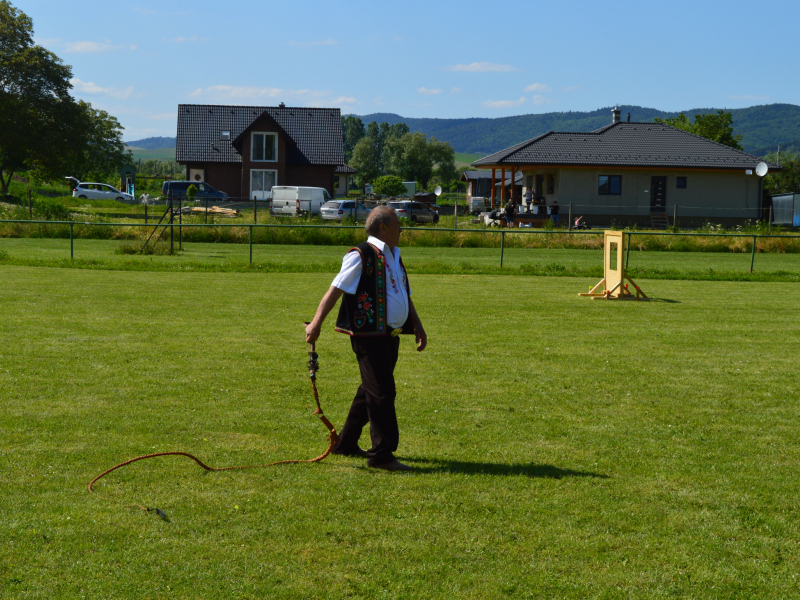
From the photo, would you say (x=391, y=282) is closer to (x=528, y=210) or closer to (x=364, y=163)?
(x=528, y=210)

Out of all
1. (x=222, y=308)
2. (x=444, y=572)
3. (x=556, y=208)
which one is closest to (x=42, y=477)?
(x=444, y=572)

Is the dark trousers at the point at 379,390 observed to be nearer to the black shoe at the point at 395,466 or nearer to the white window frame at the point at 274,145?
the black shoe at the point at 395,466

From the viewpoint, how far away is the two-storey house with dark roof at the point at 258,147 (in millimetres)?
58094

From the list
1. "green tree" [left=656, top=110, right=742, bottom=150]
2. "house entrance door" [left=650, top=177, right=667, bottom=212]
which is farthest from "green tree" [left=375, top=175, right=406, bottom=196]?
"house entrance door" [left=650, top=177, right=667, bottom=212]

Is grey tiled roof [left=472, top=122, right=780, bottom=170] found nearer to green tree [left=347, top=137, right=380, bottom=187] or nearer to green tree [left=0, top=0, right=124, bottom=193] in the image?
green tree [left=0, top=0, right=124, bottom=193]

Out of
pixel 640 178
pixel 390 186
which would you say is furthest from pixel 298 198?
→ pixel 390 186

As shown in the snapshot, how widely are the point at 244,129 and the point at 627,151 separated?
2776cm

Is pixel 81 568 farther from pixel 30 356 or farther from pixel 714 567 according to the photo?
pixel 30 356

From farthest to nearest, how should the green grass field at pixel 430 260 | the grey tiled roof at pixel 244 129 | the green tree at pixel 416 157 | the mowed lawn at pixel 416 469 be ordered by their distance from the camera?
the green tree at pixel 416 157, the grey tiled roof at pixel 244 129, the green grass field at pixel 430 260, the mowed lawn at pixel 416 469

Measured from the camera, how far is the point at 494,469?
580cm

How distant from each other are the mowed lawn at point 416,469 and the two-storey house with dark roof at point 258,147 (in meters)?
47.6

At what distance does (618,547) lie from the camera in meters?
4.52

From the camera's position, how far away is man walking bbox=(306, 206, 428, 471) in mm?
5621

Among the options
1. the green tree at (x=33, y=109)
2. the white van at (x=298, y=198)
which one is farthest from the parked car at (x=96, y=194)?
the white van at (x=298, y=198)
